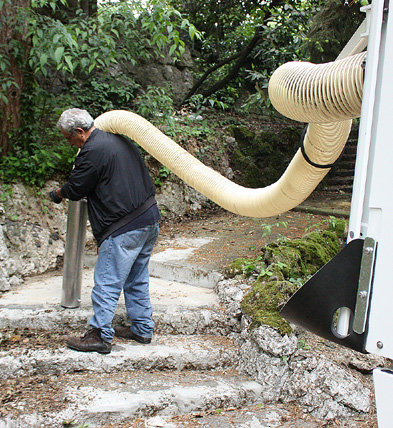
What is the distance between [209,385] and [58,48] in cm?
331

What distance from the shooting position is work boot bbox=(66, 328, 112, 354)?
3.34m

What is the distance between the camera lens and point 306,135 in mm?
2375

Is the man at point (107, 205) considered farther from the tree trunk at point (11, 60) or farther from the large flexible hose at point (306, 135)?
the tree trunk at point (11, 60)

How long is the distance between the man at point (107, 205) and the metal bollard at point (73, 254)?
1.38 feet

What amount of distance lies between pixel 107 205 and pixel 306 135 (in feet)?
5.33

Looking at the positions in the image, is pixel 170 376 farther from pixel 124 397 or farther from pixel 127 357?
pixel 124 397

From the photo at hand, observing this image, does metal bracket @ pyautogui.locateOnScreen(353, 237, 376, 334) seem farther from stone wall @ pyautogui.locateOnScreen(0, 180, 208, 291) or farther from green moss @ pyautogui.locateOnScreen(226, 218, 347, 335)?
stone wall @ pyautogui.locateOnScreen(0, 180, 208, 291)

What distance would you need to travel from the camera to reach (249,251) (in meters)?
5.27

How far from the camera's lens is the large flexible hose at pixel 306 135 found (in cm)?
181

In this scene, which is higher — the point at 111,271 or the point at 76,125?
the point at 76,125

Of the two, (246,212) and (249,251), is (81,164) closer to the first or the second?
(246,212)

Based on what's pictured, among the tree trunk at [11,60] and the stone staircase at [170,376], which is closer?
the stone staircase at [170,376]

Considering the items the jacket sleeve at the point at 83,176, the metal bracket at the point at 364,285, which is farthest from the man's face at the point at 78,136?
the metal bracket at the point at 364,285

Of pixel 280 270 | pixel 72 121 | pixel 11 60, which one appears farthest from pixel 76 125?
pixel 11 60
